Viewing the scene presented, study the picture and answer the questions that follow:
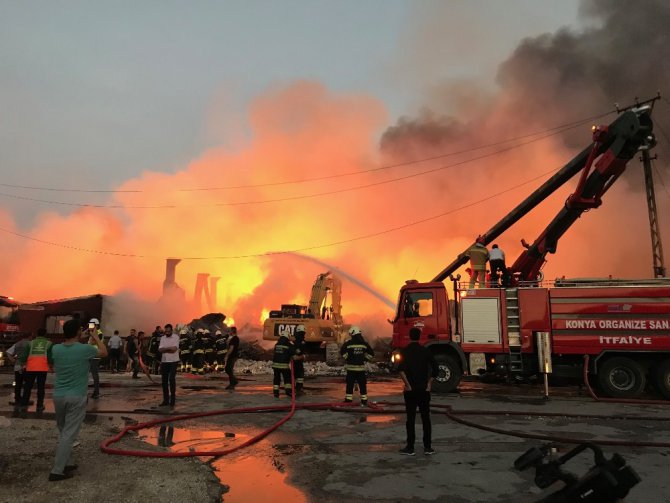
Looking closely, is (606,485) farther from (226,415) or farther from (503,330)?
(503,330)

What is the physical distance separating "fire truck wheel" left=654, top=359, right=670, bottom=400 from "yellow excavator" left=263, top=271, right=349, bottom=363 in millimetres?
12023

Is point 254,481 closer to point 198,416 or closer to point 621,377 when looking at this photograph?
point 198,416

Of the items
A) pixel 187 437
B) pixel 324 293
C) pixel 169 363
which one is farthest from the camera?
pixel 324 293

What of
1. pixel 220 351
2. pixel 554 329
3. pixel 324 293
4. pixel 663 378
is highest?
pixel 324 293

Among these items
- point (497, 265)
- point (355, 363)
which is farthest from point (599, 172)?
point (355, 363)

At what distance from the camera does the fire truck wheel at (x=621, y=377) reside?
10.7 meters

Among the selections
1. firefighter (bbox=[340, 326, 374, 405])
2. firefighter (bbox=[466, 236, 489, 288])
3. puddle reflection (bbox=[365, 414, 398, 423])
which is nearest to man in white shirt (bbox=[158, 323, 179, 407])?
firefighter (bbox=[340, 326, 374, 405])

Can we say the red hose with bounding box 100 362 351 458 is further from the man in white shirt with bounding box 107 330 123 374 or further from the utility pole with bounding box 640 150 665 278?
the utility pole with bounding box 640 150 665 278

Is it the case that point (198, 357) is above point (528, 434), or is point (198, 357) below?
above

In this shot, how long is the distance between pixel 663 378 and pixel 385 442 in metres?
8.03

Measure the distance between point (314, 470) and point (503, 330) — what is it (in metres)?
7.84

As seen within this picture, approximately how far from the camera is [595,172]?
1191 cm

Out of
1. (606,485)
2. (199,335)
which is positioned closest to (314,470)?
(606,485)

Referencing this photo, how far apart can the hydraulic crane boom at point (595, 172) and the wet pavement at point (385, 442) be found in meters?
4.18
